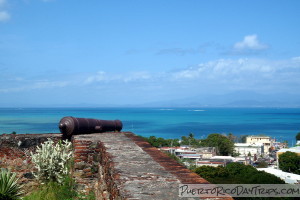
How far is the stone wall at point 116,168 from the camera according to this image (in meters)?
2.58

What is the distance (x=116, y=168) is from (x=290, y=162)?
142 ft

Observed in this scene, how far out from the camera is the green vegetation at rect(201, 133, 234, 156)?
66312 millimetres

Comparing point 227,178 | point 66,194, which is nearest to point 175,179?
point 66,194

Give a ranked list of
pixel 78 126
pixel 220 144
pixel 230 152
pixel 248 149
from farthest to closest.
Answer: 1. pixel 248 149
2. pixel 220 144
3. pixel 230 152
4. pixel 78 126

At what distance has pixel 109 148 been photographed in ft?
15.4

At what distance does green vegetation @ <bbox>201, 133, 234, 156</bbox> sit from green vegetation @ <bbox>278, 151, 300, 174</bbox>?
2357 centimetres

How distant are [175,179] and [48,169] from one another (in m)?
2.67

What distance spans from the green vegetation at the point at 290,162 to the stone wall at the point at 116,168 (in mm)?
40399

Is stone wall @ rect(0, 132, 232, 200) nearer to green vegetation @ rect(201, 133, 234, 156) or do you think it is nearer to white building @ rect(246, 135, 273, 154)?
green vegetation @ rect(201, 133, 234, 156)

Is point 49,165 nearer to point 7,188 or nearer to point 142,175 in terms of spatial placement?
point 7,188

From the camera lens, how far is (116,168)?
3.28m

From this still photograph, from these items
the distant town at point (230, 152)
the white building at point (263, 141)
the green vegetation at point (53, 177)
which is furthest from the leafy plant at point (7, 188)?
the white building at point (263, 141)

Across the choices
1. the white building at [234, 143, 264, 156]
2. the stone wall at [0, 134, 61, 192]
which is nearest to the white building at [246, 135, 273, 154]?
the white building at [234, 143, 264, 156]

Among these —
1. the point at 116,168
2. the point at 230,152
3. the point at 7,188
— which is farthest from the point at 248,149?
the point at 116,168
